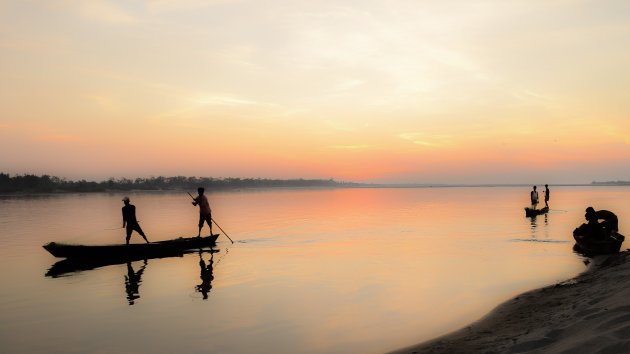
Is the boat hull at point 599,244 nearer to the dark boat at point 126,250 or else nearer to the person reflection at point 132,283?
the dark boat at point 126,250

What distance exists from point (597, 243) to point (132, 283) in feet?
60.0

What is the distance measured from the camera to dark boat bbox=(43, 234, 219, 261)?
19.5 m

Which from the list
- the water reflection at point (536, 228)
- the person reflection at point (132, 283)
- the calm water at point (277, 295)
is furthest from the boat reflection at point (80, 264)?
the water reflection at point (536, 228)

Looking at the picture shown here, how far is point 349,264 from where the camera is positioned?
757 inches

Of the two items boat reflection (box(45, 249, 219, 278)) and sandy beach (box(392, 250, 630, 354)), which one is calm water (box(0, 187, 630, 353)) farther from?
sandy beach (box(392, 250, 630, 354))

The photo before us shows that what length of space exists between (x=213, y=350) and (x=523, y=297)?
812 centimetres

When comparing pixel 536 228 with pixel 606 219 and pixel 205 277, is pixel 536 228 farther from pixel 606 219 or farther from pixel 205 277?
pixel 205 277

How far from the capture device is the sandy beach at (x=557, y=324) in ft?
21.1

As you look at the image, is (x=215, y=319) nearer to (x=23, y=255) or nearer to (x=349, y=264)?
Answer: (x=349, y=264)

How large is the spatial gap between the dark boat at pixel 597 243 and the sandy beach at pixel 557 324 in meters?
7.16

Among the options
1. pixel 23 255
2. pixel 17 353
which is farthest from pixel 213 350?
pixel 23 255

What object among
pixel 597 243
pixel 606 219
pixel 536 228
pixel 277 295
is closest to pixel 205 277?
pixel 277 295

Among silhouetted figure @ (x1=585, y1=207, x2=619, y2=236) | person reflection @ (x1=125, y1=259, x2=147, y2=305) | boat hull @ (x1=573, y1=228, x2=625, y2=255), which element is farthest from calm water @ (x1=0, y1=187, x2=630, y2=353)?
silhouetted figure @ (x1=585, y1=207, x2=619, y2=236)

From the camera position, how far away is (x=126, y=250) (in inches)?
839
